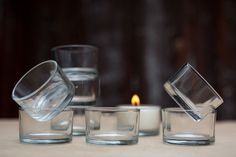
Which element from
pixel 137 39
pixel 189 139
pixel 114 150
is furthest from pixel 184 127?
pixel 137 39

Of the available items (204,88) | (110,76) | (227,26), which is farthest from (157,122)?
(227,26)

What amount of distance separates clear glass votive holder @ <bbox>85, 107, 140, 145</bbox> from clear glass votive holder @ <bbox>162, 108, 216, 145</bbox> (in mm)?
45

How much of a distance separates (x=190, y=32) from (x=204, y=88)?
4.93 ft

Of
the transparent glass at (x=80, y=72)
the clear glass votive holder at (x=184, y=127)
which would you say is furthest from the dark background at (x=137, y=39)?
the clear glass votive holder at (x=184, y=127)

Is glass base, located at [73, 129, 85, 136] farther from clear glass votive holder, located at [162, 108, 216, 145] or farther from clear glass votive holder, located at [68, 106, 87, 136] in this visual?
clear glass votive holder, located at [162, 108, 216, 145]

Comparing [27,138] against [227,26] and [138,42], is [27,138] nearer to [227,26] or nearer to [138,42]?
[138,42]

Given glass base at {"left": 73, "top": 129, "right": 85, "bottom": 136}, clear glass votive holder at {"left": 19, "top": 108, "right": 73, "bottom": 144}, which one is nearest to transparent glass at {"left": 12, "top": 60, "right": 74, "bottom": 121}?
clear glass votive holder at {"left": 19, "top": 108, "right": 73, "bottom": 144}

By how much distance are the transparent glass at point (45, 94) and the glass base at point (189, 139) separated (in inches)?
5.9

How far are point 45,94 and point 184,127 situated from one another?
0.64 ft

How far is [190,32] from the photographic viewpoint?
6.69 ft

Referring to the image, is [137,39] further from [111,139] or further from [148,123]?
[111,139]

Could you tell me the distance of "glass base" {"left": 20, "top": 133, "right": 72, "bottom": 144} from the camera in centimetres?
55

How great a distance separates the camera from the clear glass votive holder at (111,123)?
55 cm

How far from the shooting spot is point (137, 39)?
6.66 feet
